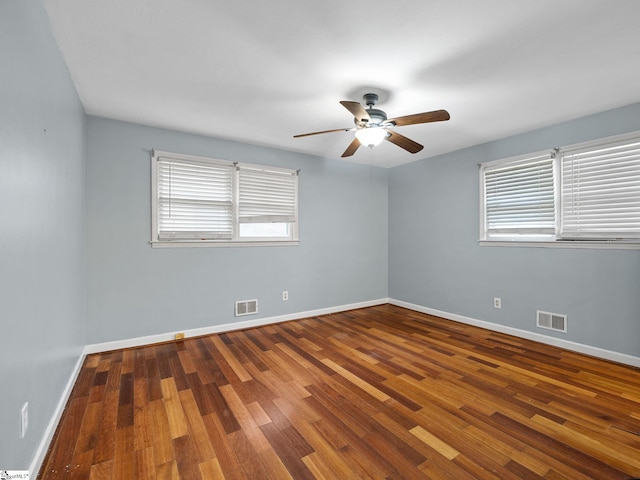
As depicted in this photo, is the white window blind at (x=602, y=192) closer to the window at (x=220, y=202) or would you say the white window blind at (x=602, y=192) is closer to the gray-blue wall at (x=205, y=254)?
the gray-blue wall at (x=205, y=254)

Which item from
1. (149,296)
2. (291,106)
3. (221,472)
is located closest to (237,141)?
(291,106)

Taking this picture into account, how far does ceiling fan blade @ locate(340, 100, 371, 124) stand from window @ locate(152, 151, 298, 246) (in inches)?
78.2

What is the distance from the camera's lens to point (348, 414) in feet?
6.81

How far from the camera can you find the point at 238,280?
3.96 meters

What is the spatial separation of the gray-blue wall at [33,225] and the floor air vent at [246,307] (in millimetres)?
1807

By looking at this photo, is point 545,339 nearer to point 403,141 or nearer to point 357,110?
point 403,141

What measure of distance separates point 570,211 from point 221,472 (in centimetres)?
401

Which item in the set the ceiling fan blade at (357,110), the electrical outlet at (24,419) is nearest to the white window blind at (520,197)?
the ceiling fan blade at (357,110)

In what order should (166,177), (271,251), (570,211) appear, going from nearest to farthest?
1. (570,211)
2. (166,177)
3. (271,251)

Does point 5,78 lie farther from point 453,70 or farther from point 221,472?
point 453,70

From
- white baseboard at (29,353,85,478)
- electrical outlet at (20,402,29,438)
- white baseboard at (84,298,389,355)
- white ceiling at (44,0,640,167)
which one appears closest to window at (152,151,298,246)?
white ceiling at (44,0,640,167)

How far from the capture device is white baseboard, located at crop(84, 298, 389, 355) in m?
3.18

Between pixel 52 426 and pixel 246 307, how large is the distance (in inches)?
90.0

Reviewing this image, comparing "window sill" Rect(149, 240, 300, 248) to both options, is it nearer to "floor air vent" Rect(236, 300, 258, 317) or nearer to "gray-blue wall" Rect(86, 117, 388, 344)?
"gray-blue wall" Rect(86, 117, 388, 344)
